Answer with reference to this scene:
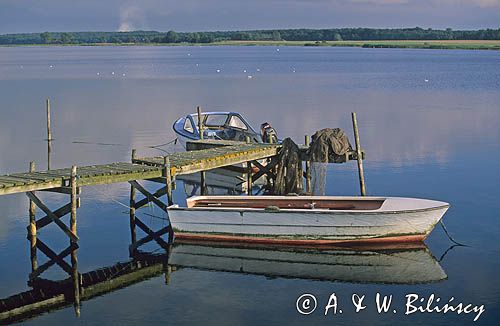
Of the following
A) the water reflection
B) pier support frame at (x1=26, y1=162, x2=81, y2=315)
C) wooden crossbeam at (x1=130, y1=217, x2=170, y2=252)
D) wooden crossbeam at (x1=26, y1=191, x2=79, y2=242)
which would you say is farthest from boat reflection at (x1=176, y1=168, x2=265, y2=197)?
wooden crossbeam at (x1=26, y1=191, x2=79, y2=242)

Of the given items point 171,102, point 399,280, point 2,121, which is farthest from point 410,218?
point 171,102

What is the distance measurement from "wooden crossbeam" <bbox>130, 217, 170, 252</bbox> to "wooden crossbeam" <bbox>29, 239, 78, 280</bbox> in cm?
178

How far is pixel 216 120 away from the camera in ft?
117

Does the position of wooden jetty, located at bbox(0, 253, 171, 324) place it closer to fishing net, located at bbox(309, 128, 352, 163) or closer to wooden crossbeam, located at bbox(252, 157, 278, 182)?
fishing net, located at bbox(309, 128, 352, 163)

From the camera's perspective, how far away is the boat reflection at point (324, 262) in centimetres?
1988

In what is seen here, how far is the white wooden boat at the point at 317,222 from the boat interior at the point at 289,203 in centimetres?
3

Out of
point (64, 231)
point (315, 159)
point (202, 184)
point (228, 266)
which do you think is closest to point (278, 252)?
point (228, 266)

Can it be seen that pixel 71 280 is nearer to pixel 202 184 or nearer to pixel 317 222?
pixel 317 222

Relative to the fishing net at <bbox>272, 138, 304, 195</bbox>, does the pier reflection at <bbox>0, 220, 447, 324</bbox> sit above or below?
below

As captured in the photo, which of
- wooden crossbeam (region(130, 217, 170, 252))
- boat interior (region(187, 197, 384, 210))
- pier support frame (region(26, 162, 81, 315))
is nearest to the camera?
pier support frame (region(26, 162, 81, 315))

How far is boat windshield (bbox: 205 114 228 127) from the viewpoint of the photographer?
1389 inches

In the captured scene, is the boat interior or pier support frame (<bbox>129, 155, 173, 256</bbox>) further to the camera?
pier support frame (<bbox>129, 155, 173, 256</bbox>)

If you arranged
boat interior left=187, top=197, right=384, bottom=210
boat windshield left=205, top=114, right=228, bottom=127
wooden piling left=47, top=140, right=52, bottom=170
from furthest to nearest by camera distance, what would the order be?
wooden piling left=47, top=140, right=52, bottom=170 → boat windshield left=205, top=114, right=228, bottom=127 → boat interior left=187, top=197, right=384, bottom=210

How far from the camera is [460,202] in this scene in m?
27.4
